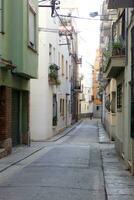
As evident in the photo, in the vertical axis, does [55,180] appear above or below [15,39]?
below

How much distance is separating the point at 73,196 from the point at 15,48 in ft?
32.6

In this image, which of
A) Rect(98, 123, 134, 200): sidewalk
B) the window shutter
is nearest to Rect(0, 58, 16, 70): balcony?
the window shutter

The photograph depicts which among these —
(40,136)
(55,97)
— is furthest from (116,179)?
(55,97)

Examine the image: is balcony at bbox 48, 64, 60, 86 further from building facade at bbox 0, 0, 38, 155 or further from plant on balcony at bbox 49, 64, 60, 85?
building facade at bbox 0, 0, 38, 155

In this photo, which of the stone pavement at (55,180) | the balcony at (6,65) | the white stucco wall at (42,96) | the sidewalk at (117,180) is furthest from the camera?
the white stucco wall at (42,96)

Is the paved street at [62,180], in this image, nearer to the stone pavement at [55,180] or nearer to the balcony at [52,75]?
the stone pavement at [55,180]

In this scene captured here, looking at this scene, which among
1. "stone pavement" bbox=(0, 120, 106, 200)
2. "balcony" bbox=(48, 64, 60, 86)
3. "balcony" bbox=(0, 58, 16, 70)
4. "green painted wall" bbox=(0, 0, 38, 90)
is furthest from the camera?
"balcony" bbox=(48, 64, 60, 86)

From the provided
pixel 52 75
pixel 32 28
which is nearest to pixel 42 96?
pixel 52 75

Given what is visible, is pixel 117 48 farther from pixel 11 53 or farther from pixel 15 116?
pixel 15 116

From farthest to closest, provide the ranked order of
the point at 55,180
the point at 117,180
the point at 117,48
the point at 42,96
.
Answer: the point at 42,96 → the point at 117,48 → the point at 117,180 → the point at 55,180

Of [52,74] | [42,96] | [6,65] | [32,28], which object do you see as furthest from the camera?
[52,74]

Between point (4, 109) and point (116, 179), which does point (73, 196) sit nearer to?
point (116, 179)

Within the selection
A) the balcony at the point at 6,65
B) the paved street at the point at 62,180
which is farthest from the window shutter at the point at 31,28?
the paved street at the point at 62,180

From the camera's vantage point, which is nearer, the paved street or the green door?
the paved street
